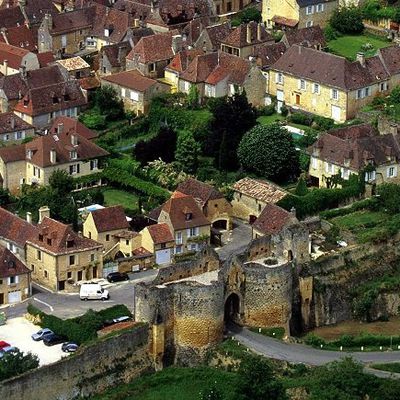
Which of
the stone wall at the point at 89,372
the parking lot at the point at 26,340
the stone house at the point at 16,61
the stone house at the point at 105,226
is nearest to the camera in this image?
the stone wall at the point at 89,372

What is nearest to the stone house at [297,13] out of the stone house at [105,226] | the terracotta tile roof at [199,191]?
the terracotta tile roof at [199,191]

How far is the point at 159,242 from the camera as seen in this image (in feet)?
365

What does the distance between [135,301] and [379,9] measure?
52.3 m

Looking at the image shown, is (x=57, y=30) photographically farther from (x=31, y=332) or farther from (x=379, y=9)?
(x=31, y=332)

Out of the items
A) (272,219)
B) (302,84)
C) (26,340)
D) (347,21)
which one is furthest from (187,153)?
(347,21)

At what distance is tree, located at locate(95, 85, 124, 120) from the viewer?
427ft

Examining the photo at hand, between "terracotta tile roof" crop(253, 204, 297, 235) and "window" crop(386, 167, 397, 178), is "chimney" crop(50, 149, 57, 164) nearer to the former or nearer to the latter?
"terracotta tile roof" crop(253, 204, 297, 235)

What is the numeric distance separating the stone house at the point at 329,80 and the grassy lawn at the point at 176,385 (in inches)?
1364

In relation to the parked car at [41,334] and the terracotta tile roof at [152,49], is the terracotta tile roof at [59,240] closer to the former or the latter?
the parked car at [41,334]

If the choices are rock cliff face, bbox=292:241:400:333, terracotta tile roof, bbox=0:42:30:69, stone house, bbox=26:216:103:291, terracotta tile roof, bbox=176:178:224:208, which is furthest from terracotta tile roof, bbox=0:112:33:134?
rock cliff face, bbox=292:241:400:333

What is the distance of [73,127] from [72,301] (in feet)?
67.2

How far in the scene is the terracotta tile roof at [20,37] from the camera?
460 feet

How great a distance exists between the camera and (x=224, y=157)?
120938mm

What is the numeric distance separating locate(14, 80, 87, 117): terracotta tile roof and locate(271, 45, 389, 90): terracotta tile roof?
13133mm
